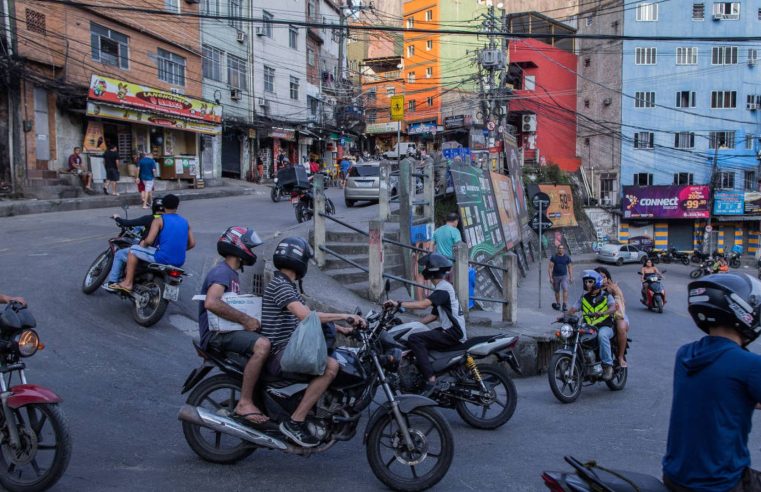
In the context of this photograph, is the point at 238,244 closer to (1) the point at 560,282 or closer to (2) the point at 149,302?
(2) the point at 149,302

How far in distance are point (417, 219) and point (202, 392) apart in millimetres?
8883

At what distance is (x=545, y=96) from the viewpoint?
52031 millimetres

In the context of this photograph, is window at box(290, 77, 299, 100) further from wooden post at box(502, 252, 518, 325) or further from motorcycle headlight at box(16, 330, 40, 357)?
motorcycle headlight at box(16, 330, 40, 357)

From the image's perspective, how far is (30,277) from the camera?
30.6 ft

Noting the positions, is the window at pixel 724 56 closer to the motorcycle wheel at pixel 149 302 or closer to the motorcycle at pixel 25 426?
the motorcycle wheel at pixel 149 302

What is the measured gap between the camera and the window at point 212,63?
99.1 feet

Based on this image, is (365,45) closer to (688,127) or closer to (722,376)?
(688,127)

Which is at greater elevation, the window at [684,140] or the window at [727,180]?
the window at [684,140]

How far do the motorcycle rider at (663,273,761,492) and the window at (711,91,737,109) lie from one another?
5020 centimetres

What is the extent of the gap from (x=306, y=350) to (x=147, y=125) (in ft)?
77.1

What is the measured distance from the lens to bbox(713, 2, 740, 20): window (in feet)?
151

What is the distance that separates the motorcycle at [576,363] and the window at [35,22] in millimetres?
19089

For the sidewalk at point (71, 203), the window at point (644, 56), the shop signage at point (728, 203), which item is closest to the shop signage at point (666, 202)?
the shop signage at point (728, 203)

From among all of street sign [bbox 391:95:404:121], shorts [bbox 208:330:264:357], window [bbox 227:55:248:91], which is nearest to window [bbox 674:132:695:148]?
window [bbox 227:55:248:91]
